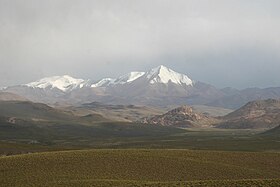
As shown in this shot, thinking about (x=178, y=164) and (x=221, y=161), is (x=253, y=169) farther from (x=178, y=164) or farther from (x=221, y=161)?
(x=178, y=164)

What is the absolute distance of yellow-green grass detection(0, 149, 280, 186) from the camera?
7912 centimetres

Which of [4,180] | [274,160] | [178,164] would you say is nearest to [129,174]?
[178,164]

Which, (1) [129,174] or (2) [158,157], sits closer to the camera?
(1) [129,174]

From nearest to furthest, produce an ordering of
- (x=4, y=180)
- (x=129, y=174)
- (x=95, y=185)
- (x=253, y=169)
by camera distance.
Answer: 1. (x=95, y=185)
2. (x=4, y=180)
3. (x=129, y=174)
4. (x=253, y=169)

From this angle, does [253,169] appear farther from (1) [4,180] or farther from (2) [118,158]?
(1) [4,180]

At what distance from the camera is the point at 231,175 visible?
8725 cm

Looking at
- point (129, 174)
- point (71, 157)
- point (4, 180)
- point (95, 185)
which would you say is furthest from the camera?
point (71, 157)

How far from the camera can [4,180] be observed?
7881cm

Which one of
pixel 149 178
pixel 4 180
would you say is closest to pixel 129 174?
pixel 149 178

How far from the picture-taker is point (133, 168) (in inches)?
3639

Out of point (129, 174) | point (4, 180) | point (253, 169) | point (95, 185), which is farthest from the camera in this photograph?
point (253, 169)

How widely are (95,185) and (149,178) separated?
15.8 m

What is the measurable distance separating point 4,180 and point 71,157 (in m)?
24.1

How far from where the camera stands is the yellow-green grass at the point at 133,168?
7912 centimetres
